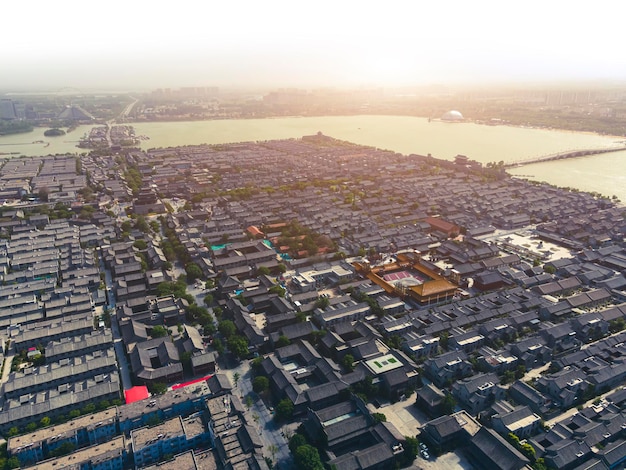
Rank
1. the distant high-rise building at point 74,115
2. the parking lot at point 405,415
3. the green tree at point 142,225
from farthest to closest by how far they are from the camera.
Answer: the distant high-rise building at point 74,115
the green tree at point 142,225
the parking lot at point 405,415

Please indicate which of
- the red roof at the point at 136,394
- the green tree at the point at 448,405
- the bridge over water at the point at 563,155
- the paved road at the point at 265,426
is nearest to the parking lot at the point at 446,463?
the green tree at the point at 448,405

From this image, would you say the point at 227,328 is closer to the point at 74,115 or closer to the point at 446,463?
the point at 446,463

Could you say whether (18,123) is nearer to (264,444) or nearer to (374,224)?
(374,224)

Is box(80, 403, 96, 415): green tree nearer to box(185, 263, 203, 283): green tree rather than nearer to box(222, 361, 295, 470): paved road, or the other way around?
box(222, 361, 295, 470): paved road

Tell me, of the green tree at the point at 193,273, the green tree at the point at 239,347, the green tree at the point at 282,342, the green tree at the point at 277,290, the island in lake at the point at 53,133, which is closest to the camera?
the green tree at the point at 239,347

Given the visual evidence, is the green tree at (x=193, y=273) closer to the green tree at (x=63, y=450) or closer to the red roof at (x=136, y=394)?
the red roof at (x=136, y=394)

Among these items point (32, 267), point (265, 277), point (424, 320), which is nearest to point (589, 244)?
point (424, 320)

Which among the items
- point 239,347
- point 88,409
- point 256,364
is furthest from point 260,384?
point 88,409
